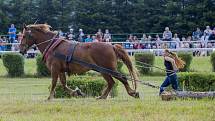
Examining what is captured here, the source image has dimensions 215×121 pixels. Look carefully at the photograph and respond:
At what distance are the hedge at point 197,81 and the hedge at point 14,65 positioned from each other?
13125 mm

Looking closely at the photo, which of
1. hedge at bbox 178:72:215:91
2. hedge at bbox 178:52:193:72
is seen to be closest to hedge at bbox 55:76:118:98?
hedge at bbox 178:72:215:91

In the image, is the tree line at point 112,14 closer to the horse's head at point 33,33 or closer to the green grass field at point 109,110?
the horse's head at point 33,33

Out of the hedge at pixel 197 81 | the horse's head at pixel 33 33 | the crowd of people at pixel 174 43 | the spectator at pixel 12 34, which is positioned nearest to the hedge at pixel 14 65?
the spectator at pixel 12 34

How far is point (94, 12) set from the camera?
5044cm

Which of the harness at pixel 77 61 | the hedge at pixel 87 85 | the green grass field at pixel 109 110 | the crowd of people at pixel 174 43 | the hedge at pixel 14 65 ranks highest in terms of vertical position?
the harness at pixel 77 61

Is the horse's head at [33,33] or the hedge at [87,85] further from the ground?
the horse's head at [33,33]

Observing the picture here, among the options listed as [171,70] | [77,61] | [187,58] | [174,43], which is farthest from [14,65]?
[77,61]

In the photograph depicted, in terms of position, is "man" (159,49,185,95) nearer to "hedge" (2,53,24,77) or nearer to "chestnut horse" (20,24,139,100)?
"chestnut horse" (20,24,139,100)

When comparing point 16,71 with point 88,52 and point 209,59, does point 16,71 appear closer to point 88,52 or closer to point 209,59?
point 209,59

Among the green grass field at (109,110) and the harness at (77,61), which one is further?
the harness at (77,61)

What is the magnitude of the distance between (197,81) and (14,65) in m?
13.9

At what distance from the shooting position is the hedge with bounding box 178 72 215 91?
20.7 meters

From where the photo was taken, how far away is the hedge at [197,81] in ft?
67.9

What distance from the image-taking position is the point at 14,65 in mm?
32406
